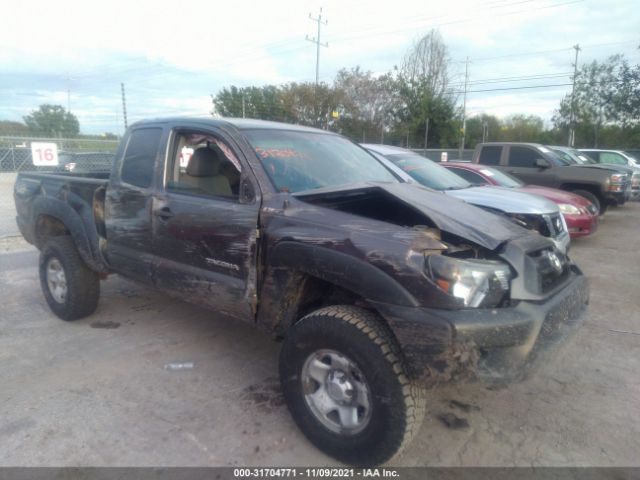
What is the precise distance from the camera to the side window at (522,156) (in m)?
10.6

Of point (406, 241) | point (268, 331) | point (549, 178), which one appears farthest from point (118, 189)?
point (549, 178)

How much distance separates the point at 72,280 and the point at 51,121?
36041 mm

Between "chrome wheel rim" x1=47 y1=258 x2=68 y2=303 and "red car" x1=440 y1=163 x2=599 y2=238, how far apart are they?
626 centimetres

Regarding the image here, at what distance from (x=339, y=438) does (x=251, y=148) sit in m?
1.87

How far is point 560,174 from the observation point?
1032cm

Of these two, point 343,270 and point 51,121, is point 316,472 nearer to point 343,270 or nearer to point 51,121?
point 343,270

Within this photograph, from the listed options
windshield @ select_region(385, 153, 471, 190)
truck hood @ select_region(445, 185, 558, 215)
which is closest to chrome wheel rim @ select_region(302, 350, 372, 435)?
truck hood @ select_region(445, 185, 558, 215)

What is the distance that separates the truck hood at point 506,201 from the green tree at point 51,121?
91.2ft

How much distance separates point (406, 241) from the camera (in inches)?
92.2

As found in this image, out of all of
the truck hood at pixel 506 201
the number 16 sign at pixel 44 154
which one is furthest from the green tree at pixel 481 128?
the number 16 sign at pixel 44 154

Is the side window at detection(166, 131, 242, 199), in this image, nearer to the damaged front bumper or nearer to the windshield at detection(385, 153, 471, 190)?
the damaged front bumper

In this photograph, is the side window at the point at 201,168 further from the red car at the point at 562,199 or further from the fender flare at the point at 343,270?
the red car at the point at 562,199

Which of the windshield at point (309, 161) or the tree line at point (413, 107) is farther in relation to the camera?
the tree line at point (413, 107)

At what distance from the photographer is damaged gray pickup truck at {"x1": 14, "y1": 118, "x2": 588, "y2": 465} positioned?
2.28 m
